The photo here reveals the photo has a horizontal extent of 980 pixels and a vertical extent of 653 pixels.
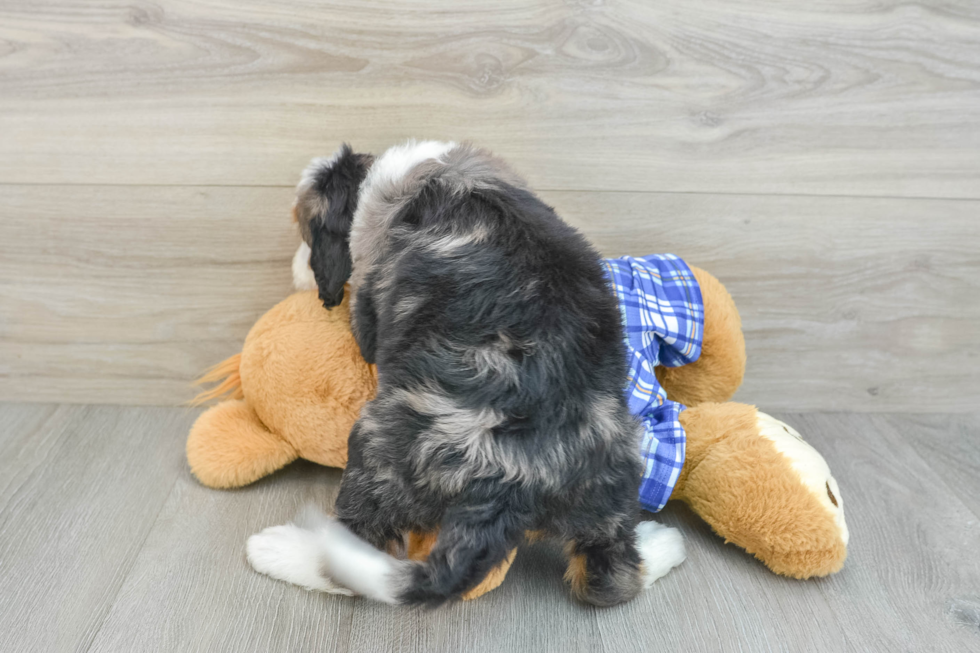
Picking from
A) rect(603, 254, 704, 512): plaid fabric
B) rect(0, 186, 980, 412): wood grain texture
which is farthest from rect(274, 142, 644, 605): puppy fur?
rect(0, 186, 980, 412): wood grain texture

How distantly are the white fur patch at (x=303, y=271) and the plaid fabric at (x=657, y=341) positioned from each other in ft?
2.25

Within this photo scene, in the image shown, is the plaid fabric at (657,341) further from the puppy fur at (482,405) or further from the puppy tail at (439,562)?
the puppy tail at (439,562)

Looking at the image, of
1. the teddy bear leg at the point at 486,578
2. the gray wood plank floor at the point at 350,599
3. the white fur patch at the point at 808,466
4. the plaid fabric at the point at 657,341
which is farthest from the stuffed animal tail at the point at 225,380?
the white fur patch at the point at 808,466

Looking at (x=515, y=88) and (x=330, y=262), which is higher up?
(x=515, y=88)

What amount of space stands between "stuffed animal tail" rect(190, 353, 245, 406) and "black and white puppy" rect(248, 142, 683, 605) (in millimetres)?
576

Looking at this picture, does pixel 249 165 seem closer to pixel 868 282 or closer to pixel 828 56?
pixel 828 56

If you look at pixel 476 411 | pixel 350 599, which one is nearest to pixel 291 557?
pixel 350 599

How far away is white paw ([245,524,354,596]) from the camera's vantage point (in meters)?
1.26

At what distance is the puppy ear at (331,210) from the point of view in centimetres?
138

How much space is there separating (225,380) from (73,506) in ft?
1.51

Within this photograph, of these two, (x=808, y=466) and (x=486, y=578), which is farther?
(x=808, y=466)

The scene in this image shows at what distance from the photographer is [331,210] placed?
1381 mm

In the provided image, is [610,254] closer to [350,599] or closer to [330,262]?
[330,262]

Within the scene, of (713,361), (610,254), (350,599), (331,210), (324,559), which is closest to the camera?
(324,559)
